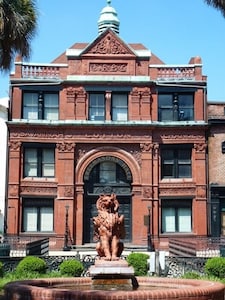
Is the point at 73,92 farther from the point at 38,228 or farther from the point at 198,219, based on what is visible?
the point at 198,219

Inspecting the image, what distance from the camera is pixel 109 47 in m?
44.1

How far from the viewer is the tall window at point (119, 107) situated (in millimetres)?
43750

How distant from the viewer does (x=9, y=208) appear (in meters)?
41.8

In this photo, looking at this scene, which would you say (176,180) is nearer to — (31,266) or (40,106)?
(40,106)

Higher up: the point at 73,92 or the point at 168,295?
the point at 73,92

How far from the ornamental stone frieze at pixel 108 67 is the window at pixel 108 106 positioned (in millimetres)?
1716

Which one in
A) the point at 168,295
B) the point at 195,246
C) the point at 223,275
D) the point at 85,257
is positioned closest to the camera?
the point at 168,295

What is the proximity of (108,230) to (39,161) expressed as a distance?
2695 cm

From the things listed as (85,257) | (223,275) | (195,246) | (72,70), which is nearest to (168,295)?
(223,275)

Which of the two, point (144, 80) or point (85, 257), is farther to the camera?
point (144, 80)

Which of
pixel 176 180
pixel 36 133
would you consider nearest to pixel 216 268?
pixel 176 180

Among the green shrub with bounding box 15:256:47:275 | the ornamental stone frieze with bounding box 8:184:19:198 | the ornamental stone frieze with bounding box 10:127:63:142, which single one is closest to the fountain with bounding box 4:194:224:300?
the green shrub with bounding box 15:256:47:275

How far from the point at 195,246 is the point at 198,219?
8945mm

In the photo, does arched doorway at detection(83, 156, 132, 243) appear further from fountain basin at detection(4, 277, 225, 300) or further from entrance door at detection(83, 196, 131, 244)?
fountain basin at detection(4, 277, 225, 300)
